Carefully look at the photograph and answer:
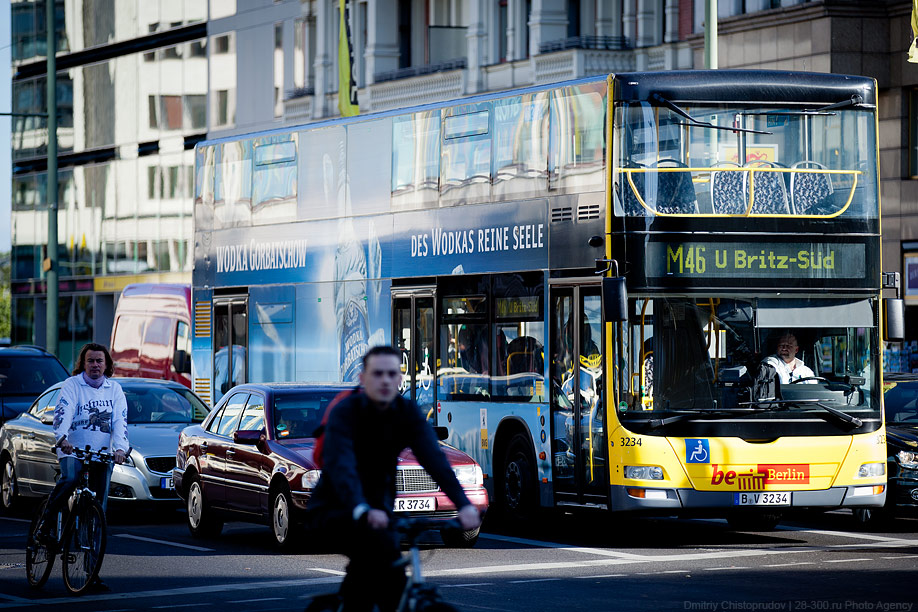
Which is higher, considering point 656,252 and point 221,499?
point 656,252

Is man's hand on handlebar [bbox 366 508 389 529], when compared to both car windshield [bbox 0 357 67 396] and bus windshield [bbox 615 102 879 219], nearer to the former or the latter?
bus windshield [bbox 615 102 879 219]

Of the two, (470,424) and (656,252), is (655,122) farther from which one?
(470,424)

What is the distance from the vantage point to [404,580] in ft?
24.8

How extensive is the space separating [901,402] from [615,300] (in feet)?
15.8

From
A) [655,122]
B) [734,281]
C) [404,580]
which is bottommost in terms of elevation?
[404,580]

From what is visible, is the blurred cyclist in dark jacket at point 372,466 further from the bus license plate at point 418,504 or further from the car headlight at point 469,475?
the car headlight at point 469,475

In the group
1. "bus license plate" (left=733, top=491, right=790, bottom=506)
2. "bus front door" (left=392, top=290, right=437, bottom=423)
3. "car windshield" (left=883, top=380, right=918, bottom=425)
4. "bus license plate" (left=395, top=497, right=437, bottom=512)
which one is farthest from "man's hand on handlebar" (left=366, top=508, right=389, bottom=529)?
"car windshield" (left=883, top=380, right=918, bottom=425)

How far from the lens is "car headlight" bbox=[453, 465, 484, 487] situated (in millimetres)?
15461

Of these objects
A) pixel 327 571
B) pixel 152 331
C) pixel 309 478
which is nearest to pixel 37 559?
pixel 327 571

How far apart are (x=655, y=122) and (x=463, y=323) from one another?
3.27 meters

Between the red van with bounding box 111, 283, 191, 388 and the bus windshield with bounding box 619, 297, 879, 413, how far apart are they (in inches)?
510

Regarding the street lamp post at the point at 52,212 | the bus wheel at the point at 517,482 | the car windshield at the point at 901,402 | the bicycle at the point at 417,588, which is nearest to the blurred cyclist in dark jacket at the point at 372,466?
the bicycle at the point at 417,588

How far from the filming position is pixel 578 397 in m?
16.0

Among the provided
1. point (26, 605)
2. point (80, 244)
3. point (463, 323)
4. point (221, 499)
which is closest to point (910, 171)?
point (463, 323)
